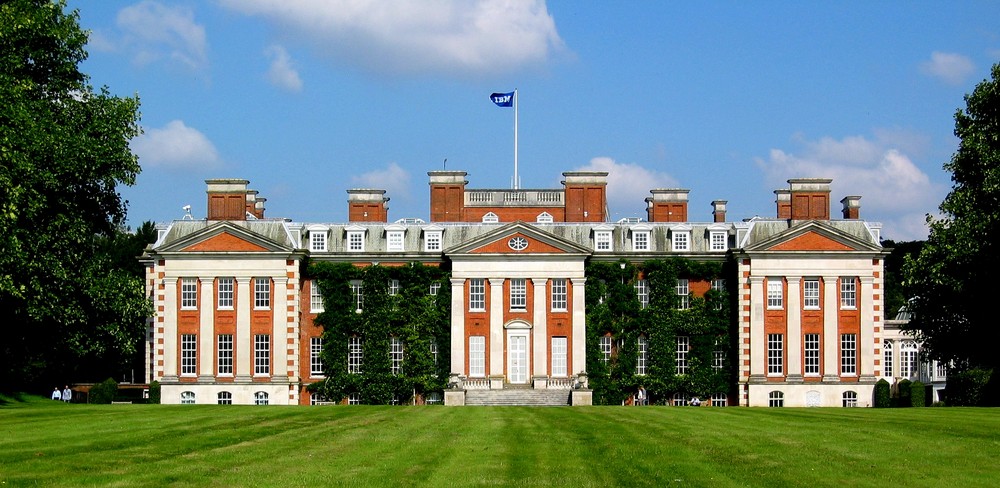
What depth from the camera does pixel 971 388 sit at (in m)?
47.0

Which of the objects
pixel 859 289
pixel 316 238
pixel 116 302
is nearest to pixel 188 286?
pixel 316 238

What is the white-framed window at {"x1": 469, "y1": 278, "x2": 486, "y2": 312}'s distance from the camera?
57375 mm

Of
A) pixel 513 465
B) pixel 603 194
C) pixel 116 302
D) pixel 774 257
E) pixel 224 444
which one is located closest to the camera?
pixel 513 465

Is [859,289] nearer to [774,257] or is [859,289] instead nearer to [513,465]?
[774,257]

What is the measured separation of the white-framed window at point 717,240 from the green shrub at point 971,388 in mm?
13133

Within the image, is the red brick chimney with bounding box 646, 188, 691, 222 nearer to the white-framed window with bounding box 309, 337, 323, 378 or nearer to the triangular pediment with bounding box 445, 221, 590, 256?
the triangular pediment with bounding box 445, 221, 590, 256

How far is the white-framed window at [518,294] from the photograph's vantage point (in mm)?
57344

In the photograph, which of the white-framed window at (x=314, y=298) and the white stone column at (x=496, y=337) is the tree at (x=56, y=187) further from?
the white stone column at (x=496, y=337)

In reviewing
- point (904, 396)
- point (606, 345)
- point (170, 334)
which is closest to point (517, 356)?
point (606, 345)

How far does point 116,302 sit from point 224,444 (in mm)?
17070

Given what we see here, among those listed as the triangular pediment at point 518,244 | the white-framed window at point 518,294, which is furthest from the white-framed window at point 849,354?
the white-framed window at point 518,294

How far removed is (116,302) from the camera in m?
39.5

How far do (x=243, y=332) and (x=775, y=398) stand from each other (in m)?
22.7

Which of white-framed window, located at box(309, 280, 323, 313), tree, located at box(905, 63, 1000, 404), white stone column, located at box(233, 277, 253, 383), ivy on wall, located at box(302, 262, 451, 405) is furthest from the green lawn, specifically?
white-framed window, located at box(309, 280, 323, 313)
